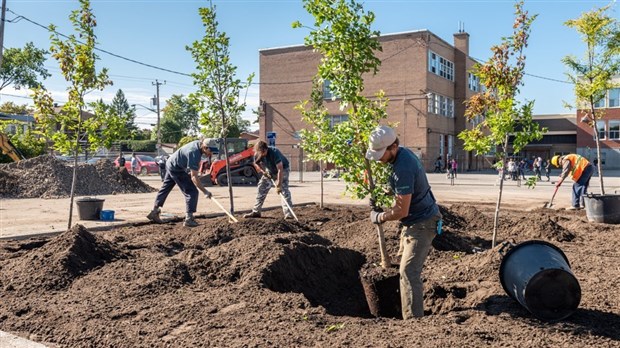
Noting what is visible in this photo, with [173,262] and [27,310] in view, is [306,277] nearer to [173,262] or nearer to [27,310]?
[173,262]

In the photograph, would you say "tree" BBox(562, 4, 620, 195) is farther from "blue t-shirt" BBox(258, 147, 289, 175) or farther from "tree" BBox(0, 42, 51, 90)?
"tree" BBox(0, 42, 51, 90)

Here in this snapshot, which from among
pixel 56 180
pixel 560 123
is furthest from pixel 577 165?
pixel 560 123

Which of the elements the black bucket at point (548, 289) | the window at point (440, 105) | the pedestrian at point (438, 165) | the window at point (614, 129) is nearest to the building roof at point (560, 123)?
the window at point (614, 129)

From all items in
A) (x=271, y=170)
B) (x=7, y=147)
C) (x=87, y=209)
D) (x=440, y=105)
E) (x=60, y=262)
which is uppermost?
A: (x=440, y=105)

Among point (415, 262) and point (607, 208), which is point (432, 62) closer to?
point (607, 208)

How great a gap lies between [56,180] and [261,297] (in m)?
17.0

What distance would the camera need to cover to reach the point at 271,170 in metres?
10.8

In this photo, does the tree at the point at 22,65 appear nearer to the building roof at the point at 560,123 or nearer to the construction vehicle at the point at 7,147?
the construction vehicle at the point at 7,147

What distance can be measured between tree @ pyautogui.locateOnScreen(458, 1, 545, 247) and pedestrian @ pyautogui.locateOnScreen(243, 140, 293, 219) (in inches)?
146

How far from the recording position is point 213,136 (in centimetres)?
1044

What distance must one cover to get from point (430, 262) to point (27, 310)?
4572 millimetres

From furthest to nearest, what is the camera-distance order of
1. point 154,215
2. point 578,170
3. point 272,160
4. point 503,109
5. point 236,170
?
point 236,170 < point 578,170 < point 272,160 < point 154,215 < point 503,109

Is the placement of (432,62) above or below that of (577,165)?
above

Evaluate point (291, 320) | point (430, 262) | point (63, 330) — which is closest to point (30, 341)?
point (63, 330)
